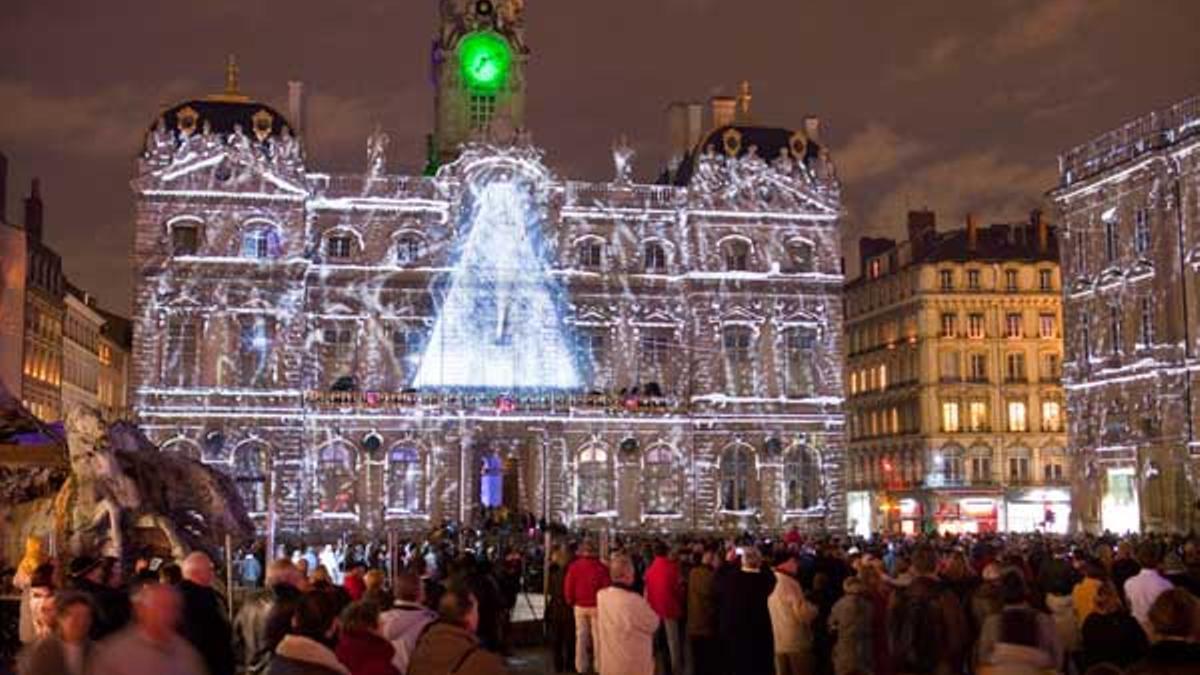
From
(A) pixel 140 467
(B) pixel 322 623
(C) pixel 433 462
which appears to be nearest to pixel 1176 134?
(C) pixel 433 462

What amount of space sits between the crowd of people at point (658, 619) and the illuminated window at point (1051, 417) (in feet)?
182

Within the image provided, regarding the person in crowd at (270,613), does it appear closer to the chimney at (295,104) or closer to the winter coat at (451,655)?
the winter coat at (451,655)

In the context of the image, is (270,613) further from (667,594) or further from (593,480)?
(593,480)

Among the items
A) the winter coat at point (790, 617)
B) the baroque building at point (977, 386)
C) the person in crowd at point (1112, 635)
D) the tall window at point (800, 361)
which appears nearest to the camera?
the person in crowd at point (1112, 635)

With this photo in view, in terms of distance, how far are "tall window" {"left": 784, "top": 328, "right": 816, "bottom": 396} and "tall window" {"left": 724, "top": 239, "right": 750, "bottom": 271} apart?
10.5 feet

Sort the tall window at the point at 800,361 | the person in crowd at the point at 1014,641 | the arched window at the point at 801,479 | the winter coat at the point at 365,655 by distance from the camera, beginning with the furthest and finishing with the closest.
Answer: the tall window at the point at 800,361 → the arched window at the point at 801,479 → the person in crowd at the point at 1014,641 → the winter coat at the point at 365,655

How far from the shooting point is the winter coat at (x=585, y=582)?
1767cm

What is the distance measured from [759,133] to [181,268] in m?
23.5

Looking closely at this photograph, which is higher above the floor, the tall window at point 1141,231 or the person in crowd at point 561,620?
the tall window at point 1141,231

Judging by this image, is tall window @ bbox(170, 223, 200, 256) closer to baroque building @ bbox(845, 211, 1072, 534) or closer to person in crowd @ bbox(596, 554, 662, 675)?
baroque building @ bbox(845, 211, 1072, 534)

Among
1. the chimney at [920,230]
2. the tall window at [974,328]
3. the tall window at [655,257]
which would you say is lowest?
the tall window at [974,328]

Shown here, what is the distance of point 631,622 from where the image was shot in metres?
Answer: 13.6

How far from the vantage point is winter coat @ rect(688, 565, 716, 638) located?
17219mm

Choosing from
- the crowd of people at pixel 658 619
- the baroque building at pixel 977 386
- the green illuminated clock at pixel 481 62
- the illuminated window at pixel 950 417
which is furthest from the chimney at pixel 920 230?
the crowd of people at pixel 658 619
